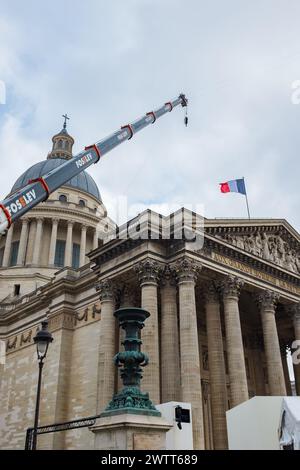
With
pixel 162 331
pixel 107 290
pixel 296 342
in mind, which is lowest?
pixel 162 331

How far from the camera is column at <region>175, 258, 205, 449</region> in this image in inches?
909

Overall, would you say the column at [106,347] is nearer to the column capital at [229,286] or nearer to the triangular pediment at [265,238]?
the column capital at [229,286]

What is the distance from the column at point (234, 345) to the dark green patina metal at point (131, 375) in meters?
16.3

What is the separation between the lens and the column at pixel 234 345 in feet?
86.1

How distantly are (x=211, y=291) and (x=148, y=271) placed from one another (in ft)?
18.1

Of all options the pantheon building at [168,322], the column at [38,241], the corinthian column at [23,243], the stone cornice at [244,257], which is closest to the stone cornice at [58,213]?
the column at [38,241]

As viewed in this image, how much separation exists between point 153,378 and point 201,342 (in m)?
11.9

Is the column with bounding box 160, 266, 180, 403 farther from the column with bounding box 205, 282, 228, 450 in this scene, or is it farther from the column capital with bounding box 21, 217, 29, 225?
the column capital with bounding box 21, 217, 29, 225

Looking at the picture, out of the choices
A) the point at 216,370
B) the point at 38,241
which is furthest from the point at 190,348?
the point at 38,241

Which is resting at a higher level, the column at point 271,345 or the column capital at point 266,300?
the column capital at point 266,300

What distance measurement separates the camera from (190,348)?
24.5 metres

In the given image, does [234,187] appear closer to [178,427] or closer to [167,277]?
[167,277]
